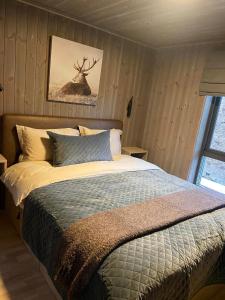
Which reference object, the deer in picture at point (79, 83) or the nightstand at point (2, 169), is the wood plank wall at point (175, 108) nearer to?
the deer in picture at point (79, 83)

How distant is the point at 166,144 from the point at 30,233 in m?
2.30

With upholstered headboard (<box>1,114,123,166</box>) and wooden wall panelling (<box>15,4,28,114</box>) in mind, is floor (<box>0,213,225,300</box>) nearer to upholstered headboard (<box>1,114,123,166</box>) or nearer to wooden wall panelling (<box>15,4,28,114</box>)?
upholstered headboard (<box>1,114,123,166</box>)

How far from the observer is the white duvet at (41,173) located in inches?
75.3

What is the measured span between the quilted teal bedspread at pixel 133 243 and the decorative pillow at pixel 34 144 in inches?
24.0

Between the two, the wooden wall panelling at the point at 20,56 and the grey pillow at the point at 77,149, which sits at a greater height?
the wooden wall panelling at the point at 20,56

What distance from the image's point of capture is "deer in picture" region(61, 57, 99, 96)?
2766mm

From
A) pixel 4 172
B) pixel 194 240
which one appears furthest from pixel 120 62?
pixel 194 240

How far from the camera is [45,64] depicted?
Answer: 2.58 metres

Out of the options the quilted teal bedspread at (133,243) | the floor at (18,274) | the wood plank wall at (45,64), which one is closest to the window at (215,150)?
the quilted teal bedspread at (133,243)

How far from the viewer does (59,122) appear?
2754mm

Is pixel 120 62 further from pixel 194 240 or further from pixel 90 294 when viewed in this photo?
pixel 90 294

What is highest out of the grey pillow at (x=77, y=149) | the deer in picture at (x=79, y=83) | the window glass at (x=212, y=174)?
the deer in picture at (x=79, y=83)

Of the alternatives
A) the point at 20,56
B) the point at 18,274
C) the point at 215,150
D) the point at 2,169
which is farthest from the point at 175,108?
the point at 18,274

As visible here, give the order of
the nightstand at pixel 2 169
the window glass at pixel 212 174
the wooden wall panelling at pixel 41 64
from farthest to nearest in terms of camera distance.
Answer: the window glass at pixel 212 174 < the wooden wall panelling at pixel 41 64 < the nightstand at pixel 2 169
